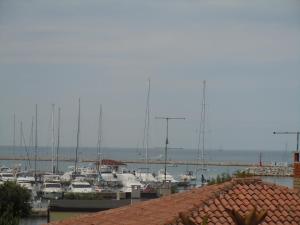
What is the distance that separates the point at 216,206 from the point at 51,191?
4251 centimetres

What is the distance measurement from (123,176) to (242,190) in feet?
179

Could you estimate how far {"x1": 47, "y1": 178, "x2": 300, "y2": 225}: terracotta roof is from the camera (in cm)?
1430

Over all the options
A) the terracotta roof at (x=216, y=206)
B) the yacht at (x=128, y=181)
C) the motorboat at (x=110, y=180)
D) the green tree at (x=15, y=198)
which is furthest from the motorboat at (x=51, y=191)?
the terracotta roof at (x=216, y=206)

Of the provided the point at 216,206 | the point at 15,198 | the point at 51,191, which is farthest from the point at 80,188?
the point at 216,206

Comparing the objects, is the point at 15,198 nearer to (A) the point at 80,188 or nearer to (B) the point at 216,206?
(A) the point at 80,188

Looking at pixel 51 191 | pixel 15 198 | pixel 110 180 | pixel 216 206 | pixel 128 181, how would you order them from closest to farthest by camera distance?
pixel 216 206 < pixel 15 198 < pixel 51 191 < pixel 128 181 < pixel 110 180

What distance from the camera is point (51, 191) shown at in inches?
2201

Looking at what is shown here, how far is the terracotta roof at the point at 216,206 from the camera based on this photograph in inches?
563

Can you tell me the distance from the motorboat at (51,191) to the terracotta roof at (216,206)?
124 ft

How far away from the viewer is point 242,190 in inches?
609

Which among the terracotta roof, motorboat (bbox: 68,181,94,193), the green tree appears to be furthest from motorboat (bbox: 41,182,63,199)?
the terracotta roof

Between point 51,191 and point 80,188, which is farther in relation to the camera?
point 80,188

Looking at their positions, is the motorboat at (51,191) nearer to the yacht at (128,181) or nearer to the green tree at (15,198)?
the yacht at (128,181)

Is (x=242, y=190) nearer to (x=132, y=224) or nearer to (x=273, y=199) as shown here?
(x=273, y=199)
